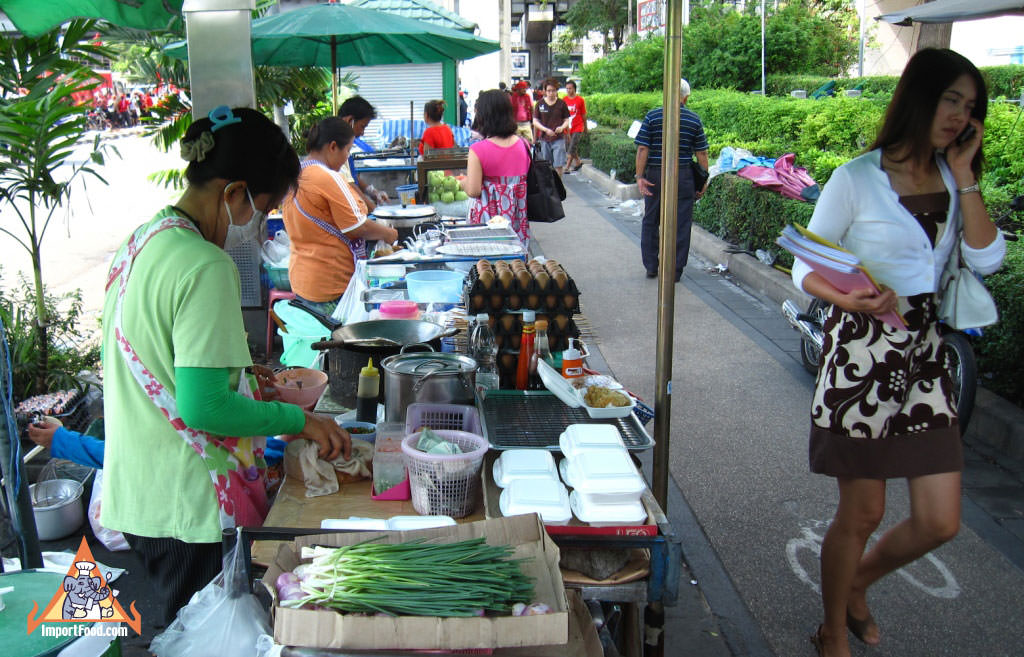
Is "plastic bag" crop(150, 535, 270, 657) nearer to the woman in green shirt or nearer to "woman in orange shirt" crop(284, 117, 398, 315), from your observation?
the woman in green shirt

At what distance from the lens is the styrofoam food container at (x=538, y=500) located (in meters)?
2.12

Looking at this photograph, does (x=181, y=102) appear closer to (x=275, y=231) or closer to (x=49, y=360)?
(x=275, y=231)

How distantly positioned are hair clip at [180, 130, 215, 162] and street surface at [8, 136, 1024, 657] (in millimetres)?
2479

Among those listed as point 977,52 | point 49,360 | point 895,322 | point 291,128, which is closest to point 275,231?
point 49,360

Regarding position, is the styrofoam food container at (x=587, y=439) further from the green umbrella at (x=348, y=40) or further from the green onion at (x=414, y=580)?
the green umbrella at (x=348, y=40)

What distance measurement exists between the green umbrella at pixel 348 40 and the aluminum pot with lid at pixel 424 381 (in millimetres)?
3387

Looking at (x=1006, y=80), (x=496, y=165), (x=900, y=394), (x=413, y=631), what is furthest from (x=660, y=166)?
(x=1006, y=80)

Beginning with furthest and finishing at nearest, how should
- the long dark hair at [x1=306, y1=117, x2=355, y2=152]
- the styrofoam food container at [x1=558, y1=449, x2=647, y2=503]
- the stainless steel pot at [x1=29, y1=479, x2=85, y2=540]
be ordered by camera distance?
the long dark hair at [x1=306, y1=117, x2=355, y2=152] → the stainless steel pot at [x1=29, y1=479, x2=85, y2=540] → the styrofoam food container at [x1=558, y1=449, x2=647, y2=503]

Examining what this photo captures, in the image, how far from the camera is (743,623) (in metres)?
3.30

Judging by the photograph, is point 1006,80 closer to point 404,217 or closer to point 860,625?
point 404,217

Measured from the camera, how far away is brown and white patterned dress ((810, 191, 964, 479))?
8.46 feet

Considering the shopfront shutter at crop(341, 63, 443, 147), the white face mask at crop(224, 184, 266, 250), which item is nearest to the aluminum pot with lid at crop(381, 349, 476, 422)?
the white face mask at crop(224, 184, 266, 250)

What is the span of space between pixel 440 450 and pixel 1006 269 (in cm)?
450

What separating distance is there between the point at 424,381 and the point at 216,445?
0.74 meters
